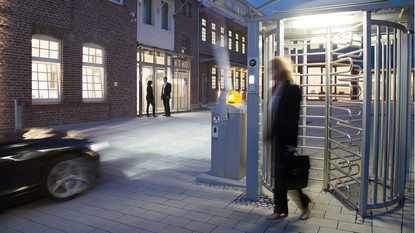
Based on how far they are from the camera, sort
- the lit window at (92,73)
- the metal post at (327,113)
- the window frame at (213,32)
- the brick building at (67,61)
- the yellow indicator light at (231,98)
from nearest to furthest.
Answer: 1. the metal post at (327,113)
2. the yellow indicator light at (231,98)
3. the brick building at (67,61)
4. the lit window at (92,73)
5. the window frame at (213,32)

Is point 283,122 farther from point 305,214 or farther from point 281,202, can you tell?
point 305,214

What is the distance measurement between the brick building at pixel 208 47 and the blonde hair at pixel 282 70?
16.7 metres

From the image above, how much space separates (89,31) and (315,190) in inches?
470

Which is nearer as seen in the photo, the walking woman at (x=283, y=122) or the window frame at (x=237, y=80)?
the walking woman at (x=283, y=122)

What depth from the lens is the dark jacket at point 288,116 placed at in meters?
3.99

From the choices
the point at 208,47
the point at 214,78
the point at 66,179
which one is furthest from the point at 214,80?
the point at 66,179

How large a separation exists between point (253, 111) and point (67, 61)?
10700 mm

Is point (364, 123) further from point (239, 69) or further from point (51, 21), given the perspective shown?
point (239, 69)

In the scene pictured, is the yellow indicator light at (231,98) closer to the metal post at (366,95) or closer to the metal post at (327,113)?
the metal post at (327,113)

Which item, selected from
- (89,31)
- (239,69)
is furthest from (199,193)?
(239,69)

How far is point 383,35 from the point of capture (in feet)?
18.7

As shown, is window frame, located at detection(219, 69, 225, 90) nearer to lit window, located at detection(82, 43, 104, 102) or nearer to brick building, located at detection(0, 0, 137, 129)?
brick building, located at detection(0, 0, 137, 129)

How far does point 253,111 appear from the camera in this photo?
4680 mm

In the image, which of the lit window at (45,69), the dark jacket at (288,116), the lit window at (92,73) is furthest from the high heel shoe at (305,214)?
the lit window at (92,73)
